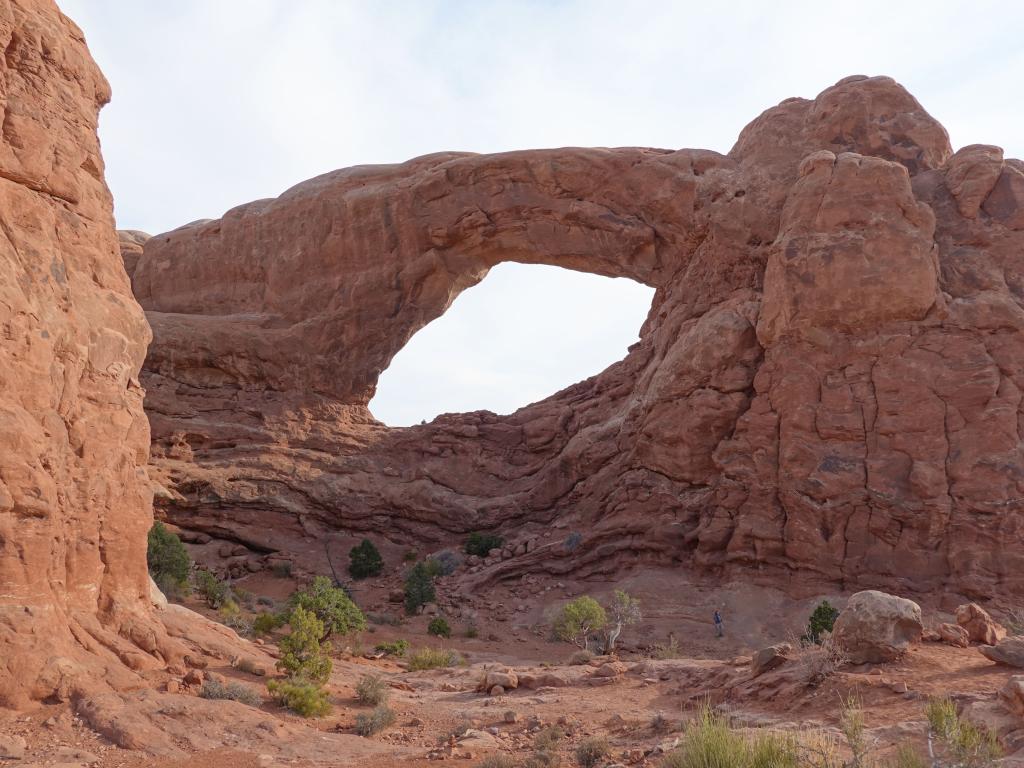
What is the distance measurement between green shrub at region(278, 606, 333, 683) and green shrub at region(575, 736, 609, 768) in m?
5.03

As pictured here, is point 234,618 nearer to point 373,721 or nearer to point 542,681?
point 542,681

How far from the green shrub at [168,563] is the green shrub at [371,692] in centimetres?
1017

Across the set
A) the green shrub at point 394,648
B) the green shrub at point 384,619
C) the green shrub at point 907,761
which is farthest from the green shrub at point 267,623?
the green shrub at point 907,761

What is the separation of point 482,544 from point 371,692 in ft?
53.2

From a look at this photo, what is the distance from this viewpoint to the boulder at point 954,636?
13.5m

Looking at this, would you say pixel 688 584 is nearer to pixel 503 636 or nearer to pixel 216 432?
pixel 503 636

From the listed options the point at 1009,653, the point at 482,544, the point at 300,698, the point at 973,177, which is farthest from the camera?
the point at 482,544

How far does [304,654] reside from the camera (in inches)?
558

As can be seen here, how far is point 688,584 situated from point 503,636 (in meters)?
5.75

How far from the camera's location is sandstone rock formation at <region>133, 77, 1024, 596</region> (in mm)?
24391

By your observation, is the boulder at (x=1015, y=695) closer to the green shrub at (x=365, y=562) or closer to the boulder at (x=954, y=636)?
the boulder at (x=954, y=636)

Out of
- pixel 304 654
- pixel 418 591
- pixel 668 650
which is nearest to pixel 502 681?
pixel 304 654

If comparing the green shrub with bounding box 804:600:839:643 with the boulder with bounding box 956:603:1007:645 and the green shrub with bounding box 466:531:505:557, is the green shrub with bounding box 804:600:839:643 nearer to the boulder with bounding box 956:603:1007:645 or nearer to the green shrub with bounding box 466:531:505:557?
the boulder with bounding box 956:603:1007:645

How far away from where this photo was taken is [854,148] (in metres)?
28.4
